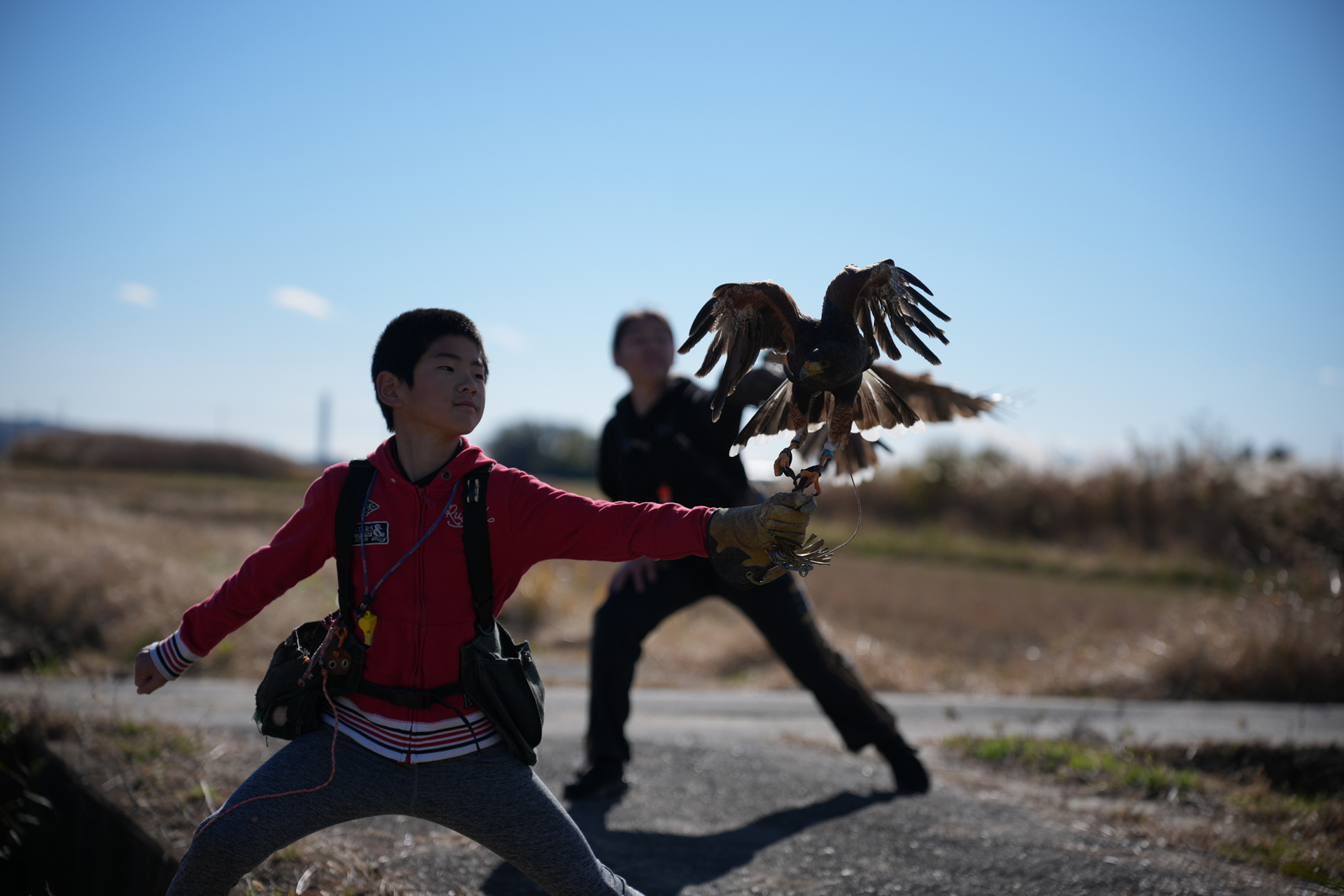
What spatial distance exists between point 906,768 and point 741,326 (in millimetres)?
3023

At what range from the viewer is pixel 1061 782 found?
5.30m

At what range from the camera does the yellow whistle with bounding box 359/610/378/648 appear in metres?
2.53

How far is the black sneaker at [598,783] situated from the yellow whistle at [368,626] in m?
2.23

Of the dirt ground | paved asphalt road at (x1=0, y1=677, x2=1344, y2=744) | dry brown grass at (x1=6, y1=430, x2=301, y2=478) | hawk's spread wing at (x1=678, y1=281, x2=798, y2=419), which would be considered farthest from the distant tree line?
hawk's spread wing at (x1=678, y1=281, x2=798, y2=419)

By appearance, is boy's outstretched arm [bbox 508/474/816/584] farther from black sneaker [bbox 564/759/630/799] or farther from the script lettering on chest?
black sneaker [bbox 564/759/630/799]

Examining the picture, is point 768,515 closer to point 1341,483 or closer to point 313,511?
point 313,511

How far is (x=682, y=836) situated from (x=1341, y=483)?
15.2 m

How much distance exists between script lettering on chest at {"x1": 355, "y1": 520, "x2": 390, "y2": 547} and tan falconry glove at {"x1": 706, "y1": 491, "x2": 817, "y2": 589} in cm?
89

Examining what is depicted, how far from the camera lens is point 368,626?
2.53 meters

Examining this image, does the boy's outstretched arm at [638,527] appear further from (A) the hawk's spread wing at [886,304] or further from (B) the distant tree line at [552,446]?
(B) the distant tree line at [552,446]

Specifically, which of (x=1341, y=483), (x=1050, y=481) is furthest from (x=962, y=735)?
(x=1050, y=481)

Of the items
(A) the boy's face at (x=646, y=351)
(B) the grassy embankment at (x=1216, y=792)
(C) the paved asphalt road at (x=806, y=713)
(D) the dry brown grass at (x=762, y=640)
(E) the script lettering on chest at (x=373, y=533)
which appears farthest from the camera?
(D) the dry brown grass at (x=762, y=640)

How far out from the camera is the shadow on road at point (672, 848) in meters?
3.52

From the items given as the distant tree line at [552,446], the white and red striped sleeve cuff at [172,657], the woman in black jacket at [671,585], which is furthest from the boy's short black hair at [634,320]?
the distant tree line at [552,446]
